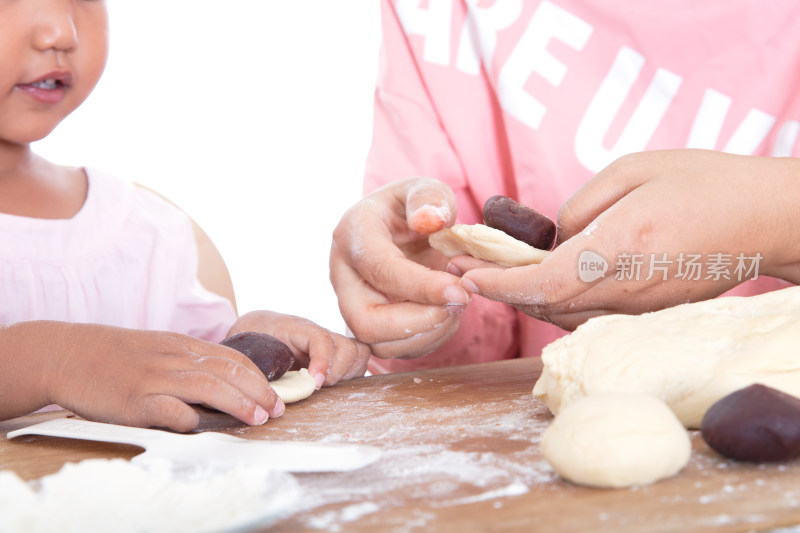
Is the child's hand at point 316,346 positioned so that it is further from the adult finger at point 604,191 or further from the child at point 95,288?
the adult finger at point 604,191

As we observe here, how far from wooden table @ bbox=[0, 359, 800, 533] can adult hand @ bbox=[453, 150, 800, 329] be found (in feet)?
0.47

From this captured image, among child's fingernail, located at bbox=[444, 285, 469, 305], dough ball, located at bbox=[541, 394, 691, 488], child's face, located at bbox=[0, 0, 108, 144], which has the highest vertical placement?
child's face, located at bbox=[0, 0, 108, 144]

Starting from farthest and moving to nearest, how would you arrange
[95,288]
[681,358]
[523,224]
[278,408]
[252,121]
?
[252,121]
[95,288]
[523,224]
[278,408]
[681,358]

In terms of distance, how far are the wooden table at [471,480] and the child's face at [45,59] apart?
573 mm

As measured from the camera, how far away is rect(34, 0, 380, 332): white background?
8.49ft

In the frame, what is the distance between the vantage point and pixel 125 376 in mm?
811

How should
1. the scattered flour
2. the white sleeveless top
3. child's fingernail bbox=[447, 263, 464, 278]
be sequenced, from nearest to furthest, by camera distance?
the scattered flour → child's fingernail bbox=[447, 263, 464, 278] → the white sleeveless top

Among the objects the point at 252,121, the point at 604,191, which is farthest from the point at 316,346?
the point at 252,121

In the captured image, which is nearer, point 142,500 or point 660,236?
point 142,500

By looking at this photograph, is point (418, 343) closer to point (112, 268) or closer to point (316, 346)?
point (316, 346)

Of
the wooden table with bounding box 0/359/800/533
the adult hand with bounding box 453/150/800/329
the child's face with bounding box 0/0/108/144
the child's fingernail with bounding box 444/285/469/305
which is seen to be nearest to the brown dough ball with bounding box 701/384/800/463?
the wooden table with bounding box 0/359/800/533

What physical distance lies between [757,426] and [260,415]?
0.49 meters

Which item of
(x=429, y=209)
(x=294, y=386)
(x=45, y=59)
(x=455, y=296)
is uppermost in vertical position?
(x=45, y=59)

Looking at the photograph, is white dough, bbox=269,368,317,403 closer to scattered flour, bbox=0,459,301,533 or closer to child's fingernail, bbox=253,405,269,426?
child's fingernail, bbox=253,405,269,426
